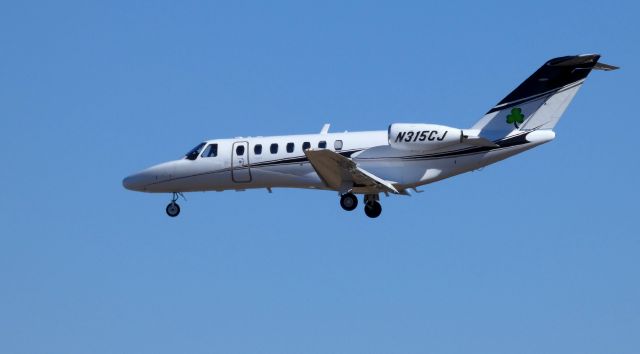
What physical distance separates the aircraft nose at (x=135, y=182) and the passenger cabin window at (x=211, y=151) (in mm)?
2088

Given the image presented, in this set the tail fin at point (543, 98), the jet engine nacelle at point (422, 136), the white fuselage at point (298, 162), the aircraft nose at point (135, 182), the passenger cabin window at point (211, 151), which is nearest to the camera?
the tail fin at point (543, 98)

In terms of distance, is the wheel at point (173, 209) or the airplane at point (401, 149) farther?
the wheel at point (173, 209)

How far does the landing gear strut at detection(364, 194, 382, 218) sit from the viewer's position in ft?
159

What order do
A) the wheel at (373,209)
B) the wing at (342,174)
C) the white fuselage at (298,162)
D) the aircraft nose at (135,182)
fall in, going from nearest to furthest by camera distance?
the wing at (342,174), the white fuselage at (298,162), the wheel at (373,209), the aircraft nose at (135,182)

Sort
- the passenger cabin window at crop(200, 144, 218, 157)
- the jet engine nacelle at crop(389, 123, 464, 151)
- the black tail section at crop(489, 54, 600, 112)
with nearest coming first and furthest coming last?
1. the black tail section at crop(489, 54, 600, 112)
2. the jet engine nacelle at crop(389, 123, 464, 151)
3. the passenger cabin window at crop(200, 144, 218, 157)

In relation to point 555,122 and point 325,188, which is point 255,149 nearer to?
point 325,188

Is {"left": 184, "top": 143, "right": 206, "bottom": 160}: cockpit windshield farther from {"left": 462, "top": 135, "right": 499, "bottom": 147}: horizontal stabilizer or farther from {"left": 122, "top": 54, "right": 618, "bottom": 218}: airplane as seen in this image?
{"left": 462, "top": 135, "right": 499, "bottom": 147}: horizontal stabilizer

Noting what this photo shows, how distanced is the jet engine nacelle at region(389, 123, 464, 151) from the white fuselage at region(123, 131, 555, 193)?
0.19m

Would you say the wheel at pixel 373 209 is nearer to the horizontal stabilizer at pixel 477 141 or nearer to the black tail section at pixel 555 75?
the horizontal stabilizer at pixel 477 141

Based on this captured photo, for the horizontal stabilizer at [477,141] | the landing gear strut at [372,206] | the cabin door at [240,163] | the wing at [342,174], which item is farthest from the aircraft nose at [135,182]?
the horizontal stabilizer at [477,141]

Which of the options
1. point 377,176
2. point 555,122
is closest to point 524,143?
point 555,122

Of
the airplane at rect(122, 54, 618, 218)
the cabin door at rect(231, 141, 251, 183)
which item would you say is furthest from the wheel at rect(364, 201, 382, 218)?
the cabin door at rect(231, 141, 251, 183)

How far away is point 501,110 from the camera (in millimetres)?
47125

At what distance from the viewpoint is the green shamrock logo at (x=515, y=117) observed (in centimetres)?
4675
